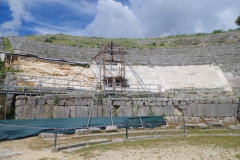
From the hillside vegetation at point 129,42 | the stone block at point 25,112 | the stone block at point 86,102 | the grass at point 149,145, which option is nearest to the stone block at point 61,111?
the stone block at point 86,102

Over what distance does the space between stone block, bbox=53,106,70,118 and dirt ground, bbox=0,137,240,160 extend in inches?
201

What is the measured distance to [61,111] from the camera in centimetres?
1507

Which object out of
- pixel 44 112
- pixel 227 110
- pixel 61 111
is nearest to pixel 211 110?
pixel 227 110

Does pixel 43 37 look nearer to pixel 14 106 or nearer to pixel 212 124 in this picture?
pixel 14 106

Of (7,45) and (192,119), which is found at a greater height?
(7,45)

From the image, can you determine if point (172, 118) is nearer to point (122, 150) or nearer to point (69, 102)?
point (69, 102)

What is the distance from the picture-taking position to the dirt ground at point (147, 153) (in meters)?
7.84

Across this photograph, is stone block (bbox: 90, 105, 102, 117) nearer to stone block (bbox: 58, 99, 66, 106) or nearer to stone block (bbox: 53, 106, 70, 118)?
stone block (bbox: 53, 106, 70, 118)

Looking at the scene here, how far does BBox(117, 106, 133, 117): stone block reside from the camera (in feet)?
55.8

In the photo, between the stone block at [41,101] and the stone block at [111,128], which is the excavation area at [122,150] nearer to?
the stone block at [111,128]

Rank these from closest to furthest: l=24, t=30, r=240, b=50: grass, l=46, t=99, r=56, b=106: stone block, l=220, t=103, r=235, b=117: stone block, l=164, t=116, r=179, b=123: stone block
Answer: l=46, t=99, r=56, b=106: stone block
l=164, t=116, r=179, b=123: stone block
l=220, t=103, r=235, b=117: stone block
l=24, t=30, r=240, b=50: grass

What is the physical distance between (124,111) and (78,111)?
11.2 ft

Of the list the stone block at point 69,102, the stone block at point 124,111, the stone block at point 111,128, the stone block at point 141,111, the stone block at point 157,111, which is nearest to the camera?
the stone block at point 111,128

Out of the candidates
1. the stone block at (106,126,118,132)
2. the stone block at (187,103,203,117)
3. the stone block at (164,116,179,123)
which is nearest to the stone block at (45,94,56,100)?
the stone block at (106,126,118,132)
